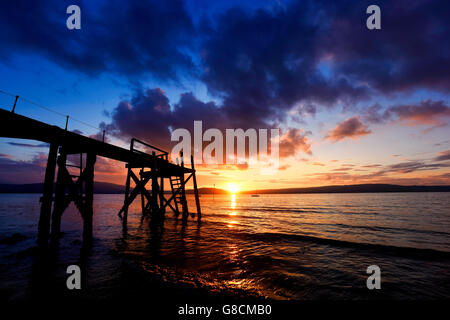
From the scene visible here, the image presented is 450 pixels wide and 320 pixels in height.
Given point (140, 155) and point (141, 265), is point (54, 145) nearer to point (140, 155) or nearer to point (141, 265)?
point (140, 155)

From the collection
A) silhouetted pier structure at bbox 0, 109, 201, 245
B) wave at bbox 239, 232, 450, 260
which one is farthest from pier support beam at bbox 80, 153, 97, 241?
wave at bbox 239, 232, 450, 260

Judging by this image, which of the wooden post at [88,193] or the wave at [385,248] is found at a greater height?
the wooden post at [88,193]

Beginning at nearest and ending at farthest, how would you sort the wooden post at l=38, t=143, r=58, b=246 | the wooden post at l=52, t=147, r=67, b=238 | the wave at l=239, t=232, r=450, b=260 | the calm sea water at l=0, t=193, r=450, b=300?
the calm sea water at l=0, t=193, r=450, b=300
the wooden post at l=38, t=143, r=58, b=246
the wooden post at l=52, t=147, r=67, b=238
the wave at l=239, t=232, r=450, b=260

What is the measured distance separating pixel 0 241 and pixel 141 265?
9321 mm

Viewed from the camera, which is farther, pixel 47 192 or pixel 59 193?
pixel 59 193

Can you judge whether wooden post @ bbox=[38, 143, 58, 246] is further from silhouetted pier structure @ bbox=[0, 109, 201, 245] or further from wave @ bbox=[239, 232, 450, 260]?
wave @ bbox=[239, 232, 450, 260]

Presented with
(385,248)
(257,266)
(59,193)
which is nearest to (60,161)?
(59,193)

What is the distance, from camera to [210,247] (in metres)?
8.72

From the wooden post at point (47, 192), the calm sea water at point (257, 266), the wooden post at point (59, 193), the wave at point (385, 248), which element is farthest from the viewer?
the wave at point (385, 248)

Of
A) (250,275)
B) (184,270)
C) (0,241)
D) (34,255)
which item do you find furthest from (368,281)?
(0,241)

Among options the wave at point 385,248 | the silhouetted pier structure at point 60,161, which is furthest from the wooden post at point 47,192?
the wave at point 385,248

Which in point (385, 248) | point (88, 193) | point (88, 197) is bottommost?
point (385, 248)

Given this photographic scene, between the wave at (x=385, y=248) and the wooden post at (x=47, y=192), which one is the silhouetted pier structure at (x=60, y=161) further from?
the wave at (x=385, y=248)

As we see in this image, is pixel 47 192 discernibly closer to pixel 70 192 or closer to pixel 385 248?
pixel 70 192
